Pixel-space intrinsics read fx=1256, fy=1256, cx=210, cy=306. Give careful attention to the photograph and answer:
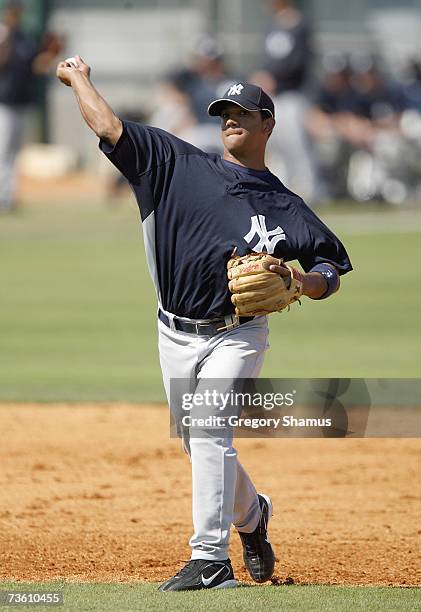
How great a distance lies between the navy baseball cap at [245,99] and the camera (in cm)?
489

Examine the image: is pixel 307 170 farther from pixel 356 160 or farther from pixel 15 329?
pixel 15 329

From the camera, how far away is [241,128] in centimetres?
494

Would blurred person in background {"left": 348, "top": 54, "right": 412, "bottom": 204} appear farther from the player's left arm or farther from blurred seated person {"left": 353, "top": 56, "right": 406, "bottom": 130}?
the player's left arm

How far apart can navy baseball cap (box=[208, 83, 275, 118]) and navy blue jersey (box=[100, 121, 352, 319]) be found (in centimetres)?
23

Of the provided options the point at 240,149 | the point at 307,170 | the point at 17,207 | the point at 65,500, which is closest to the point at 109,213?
the point at 17,207

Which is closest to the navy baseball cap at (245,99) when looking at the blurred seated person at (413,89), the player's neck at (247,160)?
the player's neck at (247,160)

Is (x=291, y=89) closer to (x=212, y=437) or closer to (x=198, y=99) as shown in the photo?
(x=198, y=99)

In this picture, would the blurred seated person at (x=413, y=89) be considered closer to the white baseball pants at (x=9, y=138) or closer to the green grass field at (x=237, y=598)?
the white baseball pants at (x=9, y=138)

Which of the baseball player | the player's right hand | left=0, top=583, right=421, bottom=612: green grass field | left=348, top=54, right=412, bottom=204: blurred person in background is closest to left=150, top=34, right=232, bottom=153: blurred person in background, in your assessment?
left=348, top=54, right=412, bottom=204: blurred person in background

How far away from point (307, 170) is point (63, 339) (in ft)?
22.5

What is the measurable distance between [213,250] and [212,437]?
2.36 ft

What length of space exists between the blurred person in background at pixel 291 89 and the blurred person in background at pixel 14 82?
2.92 meters

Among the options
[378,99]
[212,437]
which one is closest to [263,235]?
[212,437]

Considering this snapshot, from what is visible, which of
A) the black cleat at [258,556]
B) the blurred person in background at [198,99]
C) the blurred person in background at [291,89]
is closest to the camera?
the black cleat at [258,556]
